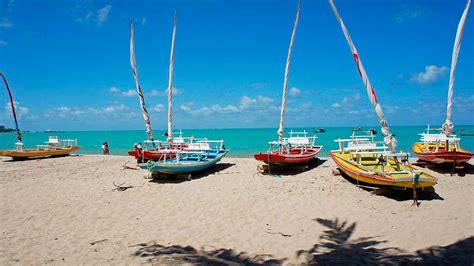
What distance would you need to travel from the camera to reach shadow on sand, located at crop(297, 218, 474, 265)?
584cm

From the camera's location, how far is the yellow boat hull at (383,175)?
401 inches

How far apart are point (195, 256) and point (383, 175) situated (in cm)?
773

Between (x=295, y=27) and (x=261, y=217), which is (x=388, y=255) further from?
(x=295, y=27)

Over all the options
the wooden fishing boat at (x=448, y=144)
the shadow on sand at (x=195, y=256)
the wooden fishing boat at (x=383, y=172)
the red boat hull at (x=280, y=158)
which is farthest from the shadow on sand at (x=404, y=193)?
the shadow on sand at (x=195, y=256)

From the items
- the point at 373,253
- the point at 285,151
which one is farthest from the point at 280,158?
the point at 373,253

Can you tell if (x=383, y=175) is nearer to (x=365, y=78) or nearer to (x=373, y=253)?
(x=365, y=78)

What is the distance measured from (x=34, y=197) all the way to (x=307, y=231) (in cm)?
1079

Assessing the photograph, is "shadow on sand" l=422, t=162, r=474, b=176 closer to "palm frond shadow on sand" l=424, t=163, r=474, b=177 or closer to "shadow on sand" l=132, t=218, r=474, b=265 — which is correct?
"palm frond shadow on sand" l=424, t=163, r=474, b=177

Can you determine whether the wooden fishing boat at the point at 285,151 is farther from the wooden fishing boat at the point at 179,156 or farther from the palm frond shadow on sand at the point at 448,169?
the palm frond shadow on sand at the point at 448,169

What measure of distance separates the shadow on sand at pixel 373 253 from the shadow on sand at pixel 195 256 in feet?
3.32

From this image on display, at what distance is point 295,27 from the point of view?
56.1ft

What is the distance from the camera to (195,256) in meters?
6.48

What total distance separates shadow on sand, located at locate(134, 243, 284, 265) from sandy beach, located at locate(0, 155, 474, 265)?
0.9 inches

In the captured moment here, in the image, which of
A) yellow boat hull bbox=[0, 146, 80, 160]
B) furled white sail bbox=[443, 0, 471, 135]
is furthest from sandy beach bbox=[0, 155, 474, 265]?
yellow boat hull bbox=[0, 146, 80, 160]
